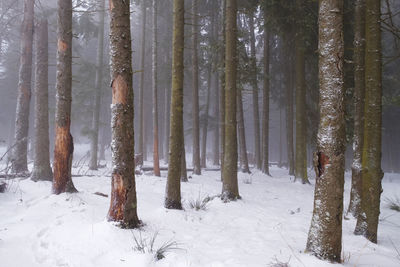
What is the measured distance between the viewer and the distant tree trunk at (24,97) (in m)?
9.05

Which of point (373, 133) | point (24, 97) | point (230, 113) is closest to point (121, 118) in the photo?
point (230, 113)

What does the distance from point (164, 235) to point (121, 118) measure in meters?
2.10

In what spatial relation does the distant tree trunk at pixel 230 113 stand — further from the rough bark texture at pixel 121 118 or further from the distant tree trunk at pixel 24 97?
the distant tree trunk at pixel 24 97

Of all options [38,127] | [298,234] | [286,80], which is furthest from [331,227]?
[286,80]

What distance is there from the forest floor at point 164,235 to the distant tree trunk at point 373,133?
17.1 inches

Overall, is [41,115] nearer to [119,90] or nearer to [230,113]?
[119,90]

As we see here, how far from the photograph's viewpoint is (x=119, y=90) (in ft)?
14.3

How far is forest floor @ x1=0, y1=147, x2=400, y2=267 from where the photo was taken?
11.1ft

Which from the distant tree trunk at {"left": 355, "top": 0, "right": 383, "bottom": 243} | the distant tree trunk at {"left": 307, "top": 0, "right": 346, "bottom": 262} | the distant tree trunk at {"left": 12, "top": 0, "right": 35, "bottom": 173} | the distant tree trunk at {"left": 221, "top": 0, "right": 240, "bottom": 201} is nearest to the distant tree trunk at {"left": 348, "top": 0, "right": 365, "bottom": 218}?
the distant tree trunk at {"left": 355, "top": 0, "right": 383, "bottom": 243}

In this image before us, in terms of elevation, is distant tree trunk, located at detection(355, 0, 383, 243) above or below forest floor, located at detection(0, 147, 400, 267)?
above

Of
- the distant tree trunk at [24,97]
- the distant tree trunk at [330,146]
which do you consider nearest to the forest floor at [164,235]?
the distant tree trunk at [330,146]

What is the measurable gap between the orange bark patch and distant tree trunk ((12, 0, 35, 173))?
653 centimetres

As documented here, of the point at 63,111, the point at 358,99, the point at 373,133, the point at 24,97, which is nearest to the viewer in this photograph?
the point at 373,133

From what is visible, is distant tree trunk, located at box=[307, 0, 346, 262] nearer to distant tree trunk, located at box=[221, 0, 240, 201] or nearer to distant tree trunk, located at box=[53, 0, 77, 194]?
distant tree trunk, located at box=[221, 0, 240, 201]
